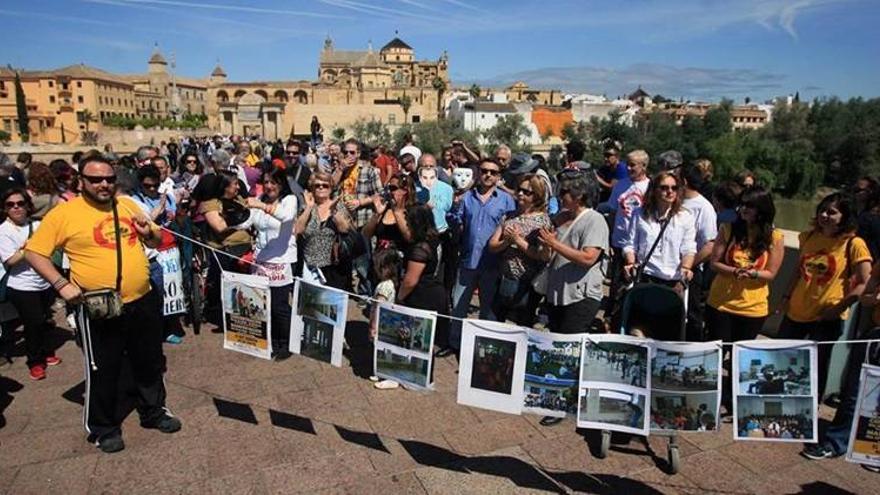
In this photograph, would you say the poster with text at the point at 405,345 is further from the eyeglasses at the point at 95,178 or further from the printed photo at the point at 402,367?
the eyeglasses at the point at 95,178

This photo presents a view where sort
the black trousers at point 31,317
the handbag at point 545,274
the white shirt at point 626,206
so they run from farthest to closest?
the white shirt at point 626,206 → the black trousers at point 31,317 → the handbag at point 545,274

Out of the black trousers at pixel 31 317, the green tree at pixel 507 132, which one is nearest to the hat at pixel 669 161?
the black trousers at pixel 31 317

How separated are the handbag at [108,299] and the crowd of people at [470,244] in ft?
0.06

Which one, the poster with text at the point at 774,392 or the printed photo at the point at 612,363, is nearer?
the poster with text at the point at 774,392

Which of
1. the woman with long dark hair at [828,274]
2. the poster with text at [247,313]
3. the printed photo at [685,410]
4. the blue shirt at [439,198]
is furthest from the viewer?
the blue shirt at [439,198]

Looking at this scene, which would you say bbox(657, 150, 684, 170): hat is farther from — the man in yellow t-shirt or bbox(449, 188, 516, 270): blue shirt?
the man in yellow t-shirt

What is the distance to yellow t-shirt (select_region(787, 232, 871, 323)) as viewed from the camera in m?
3.69

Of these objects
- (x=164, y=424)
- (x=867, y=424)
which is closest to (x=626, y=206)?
(x=867, y=424)

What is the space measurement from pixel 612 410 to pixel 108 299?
315cm

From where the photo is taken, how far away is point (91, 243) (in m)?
3.38

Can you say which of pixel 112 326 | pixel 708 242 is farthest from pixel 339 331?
pixel 708 242

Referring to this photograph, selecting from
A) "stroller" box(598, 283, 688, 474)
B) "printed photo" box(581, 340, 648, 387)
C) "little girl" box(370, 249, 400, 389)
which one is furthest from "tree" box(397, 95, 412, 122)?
"printed photo" box(581, 340, 648, 387)

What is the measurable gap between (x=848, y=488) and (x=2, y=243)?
6.55 metres

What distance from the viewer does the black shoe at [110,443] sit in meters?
3.57
